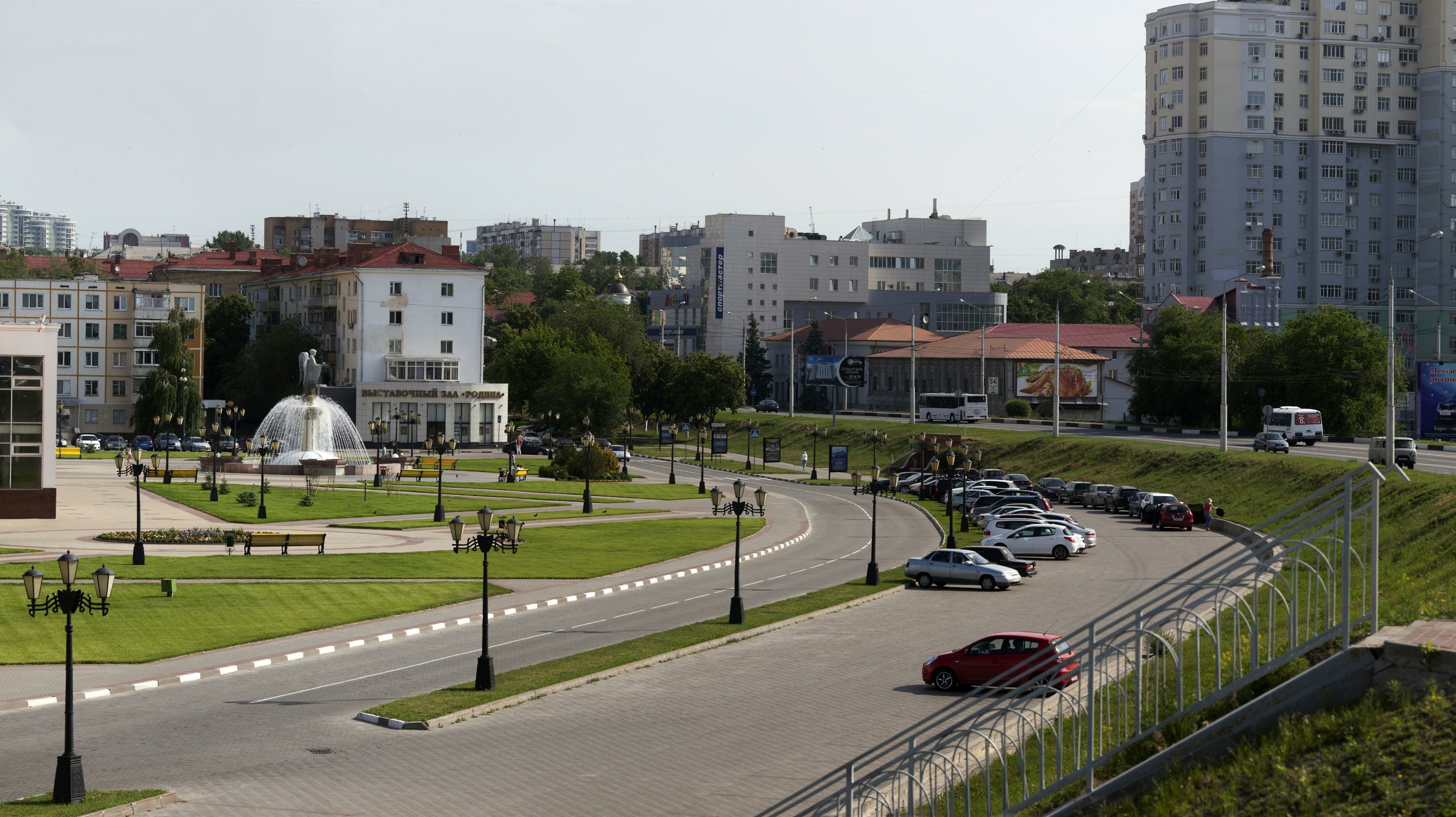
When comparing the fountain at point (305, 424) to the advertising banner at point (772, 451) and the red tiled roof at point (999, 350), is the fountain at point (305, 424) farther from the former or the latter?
the red tiled roof at point (999, 350)

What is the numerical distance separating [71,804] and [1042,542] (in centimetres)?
3494

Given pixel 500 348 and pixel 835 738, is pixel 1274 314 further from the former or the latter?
pixel 835 738

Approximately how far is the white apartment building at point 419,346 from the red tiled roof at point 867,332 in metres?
44.8

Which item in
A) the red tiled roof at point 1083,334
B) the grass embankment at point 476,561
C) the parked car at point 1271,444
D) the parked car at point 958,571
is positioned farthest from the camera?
the red tiled roof at point 1083,334

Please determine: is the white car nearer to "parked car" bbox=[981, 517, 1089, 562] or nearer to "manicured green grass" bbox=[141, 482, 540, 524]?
"parked car" bbox=[981, 517, 1089, 562]

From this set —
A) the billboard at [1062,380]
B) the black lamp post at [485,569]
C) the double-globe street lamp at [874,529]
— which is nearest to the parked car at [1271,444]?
the double-globe street lamp at [874,529]

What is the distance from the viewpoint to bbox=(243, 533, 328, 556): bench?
40969mm

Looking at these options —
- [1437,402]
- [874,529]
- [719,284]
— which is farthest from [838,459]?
[719,284]

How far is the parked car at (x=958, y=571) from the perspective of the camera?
38.1 meters

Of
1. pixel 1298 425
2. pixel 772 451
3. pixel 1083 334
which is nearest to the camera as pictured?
pixel 1298 425

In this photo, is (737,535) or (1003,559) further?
(1003,559)

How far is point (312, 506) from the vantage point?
56.3 meters

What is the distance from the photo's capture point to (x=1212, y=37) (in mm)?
138625

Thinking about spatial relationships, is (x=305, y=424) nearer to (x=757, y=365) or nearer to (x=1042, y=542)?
(x=1042, y=542)
